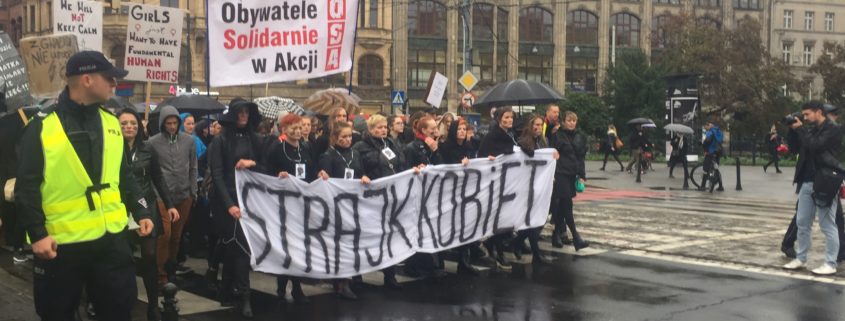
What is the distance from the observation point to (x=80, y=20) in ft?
40.8

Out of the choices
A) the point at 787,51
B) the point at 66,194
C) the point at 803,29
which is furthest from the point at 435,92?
the point at 803,29

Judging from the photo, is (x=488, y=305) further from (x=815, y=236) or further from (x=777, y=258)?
(x=815, y=236)

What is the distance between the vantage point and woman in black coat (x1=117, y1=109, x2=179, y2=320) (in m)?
6.55

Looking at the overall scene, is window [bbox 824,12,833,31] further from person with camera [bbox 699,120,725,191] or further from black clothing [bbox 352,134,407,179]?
black clothing [bbox 352,134,407,179]

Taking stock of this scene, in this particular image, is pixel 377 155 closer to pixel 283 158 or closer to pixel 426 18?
pixel 283 158

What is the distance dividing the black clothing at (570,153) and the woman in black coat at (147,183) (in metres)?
4.96

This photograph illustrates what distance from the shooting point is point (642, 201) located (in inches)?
697

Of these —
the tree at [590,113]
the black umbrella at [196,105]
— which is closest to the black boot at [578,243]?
the black umbrella at [196,105]

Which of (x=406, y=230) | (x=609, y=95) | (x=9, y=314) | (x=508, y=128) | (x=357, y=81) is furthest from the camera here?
(x=357, y=81)

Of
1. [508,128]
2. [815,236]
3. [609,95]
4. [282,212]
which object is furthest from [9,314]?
[609,95]

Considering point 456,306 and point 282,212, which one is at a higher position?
point 282,212

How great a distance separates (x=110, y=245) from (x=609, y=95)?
44.3 m

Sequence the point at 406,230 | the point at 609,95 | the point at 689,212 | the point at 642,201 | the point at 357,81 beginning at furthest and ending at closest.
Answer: the point at 357,81 → the point at 609,95 → the point at 642,201 → the point at 689,212 → the point at 406,230

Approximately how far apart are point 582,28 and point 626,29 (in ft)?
12.7
